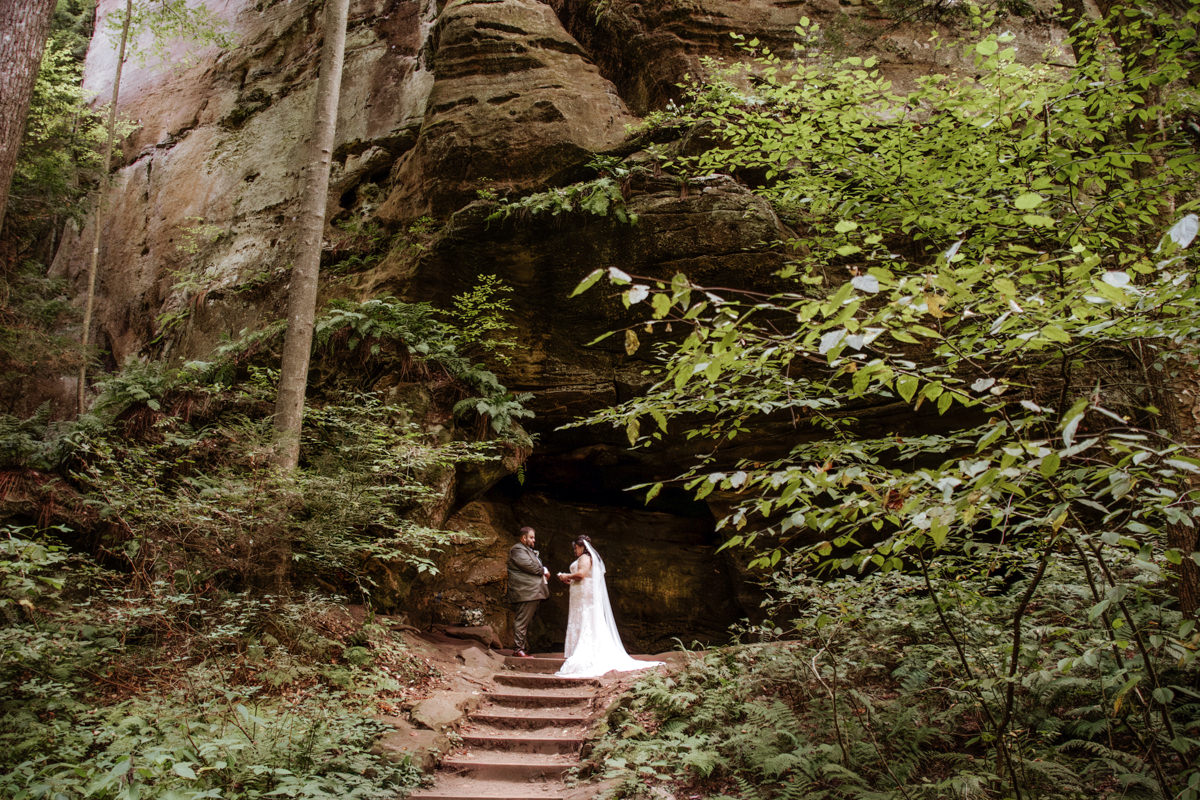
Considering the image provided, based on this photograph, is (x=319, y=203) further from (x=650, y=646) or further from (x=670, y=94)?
(x=650, y=646)

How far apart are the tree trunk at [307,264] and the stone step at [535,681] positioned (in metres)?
3.74

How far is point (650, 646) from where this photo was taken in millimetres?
11883

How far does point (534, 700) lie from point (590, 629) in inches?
82.4

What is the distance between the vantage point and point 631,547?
12578mm

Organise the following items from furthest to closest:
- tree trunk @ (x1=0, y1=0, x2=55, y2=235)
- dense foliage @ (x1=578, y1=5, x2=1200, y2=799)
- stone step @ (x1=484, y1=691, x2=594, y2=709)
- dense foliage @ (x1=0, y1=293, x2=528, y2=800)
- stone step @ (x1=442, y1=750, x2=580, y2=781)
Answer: stone step @ (x1=484, y1=691, x2=594, y2=709), stone step @ (x1=442, y1=750, x2=580, y2=781), tree trunk @ (x1=0, y1=0, x2=55, y2=235), dense foliage @ (x1=0, y1=293, x2=528, y2=800), dense foliage @ (x1=578, y1=5, x2=1200, y2=799)

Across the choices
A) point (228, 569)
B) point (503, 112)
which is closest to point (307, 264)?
point (228, 569)

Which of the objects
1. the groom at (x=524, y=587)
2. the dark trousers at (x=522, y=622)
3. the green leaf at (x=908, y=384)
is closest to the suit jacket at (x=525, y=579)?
the groom at (x=524, y=587)

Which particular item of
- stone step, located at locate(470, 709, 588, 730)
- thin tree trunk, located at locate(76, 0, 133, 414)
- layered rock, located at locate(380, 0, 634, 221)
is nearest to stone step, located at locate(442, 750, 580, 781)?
stone step, located at locate(470, 709, 588, 730)

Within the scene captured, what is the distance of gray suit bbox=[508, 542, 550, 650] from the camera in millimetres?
9602

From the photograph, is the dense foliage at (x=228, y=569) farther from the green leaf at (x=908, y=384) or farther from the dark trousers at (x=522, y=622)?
the green leaf at (x=908, y=384)

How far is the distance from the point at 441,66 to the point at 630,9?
3868mm

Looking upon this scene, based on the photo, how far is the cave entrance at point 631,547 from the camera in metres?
11.9

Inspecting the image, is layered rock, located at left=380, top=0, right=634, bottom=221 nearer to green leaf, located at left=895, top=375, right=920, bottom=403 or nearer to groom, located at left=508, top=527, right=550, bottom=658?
groom, located at left=508, top=527, right=550, bottom=658

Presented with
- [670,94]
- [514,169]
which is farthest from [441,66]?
[670,94]
